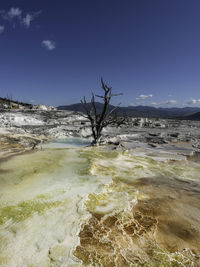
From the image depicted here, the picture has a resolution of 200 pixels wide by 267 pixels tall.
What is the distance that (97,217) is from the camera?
2137mm

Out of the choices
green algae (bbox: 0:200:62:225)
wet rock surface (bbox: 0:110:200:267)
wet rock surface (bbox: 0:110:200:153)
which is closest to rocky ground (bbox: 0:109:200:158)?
wet rock surface (bbox: 0:110:200:153)

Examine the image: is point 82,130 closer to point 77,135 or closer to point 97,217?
point 77,135

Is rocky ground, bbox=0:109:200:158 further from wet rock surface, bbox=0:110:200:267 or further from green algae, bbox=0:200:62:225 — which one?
green algae, bbox=0:200:62:225

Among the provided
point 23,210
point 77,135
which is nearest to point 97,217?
point 23,210

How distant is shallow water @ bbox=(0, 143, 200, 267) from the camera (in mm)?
1539

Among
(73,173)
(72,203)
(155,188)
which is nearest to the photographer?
(72,203)

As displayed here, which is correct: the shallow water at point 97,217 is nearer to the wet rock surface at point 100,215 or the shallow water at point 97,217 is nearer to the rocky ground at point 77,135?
the wet rock surface at point 100,215

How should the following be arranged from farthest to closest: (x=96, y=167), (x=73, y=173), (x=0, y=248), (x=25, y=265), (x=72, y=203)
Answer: (x=96, y=167) → (x=73, y=173) → (x=72, y=203) → (x=0, y=248) → (x=25, y=265)

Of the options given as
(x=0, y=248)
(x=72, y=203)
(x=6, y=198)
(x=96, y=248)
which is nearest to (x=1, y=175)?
(x=6, y=198)

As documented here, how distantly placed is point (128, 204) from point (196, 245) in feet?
3.16

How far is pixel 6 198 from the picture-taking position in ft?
8.09

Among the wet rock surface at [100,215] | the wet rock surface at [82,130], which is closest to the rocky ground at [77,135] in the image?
the wet rock surface at [82,130]

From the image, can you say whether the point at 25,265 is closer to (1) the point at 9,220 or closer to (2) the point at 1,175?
(1) the point at 9,220

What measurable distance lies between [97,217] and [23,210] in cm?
103
